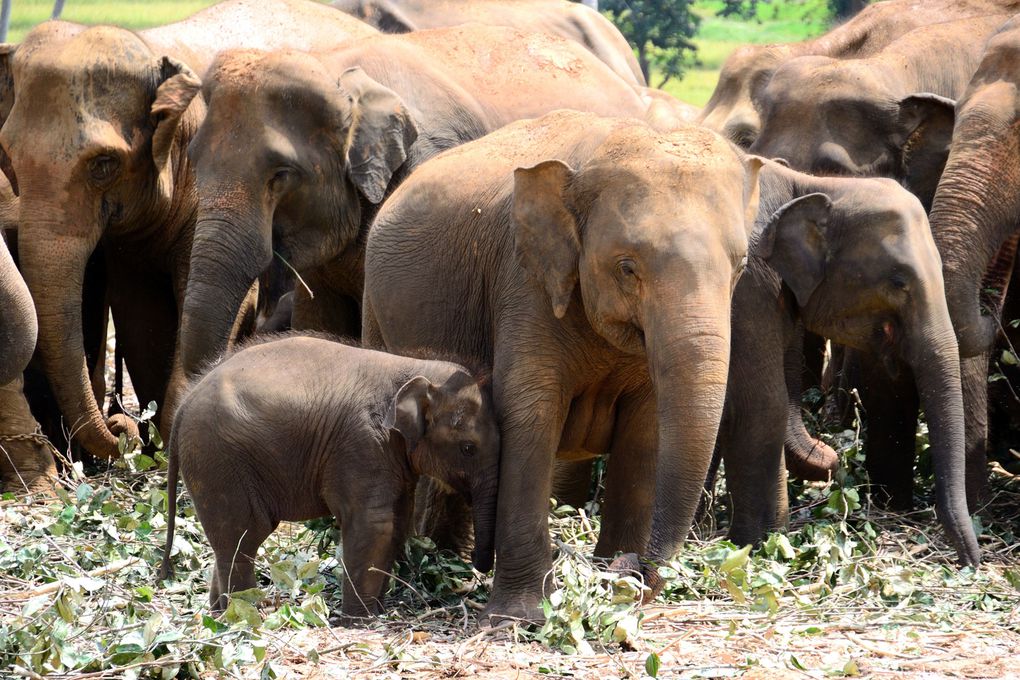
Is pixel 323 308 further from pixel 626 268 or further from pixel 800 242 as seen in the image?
pixel 626 268

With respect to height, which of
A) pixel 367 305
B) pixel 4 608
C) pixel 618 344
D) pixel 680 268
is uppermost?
pixel 680 268

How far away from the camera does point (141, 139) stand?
23.3 ft

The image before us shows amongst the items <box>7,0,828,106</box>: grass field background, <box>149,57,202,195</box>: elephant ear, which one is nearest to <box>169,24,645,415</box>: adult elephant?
<box>149,57,202,195</box>: elephant ear

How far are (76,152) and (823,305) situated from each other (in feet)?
9.73

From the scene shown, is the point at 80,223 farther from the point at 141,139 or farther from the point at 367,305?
the point at 367,305

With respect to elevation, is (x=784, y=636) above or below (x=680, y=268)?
below

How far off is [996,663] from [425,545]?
1681 mm

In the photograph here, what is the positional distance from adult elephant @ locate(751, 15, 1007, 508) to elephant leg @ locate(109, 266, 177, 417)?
268 centimetres

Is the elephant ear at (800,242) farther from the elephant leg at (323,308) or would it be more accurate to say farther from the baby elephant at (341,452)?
the elephant leg at (323,308)

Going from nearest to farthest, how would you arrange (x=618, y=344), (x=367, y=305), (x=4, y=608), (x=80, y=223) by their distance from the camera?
(x=618, y=344)
(x=4, y=608)
(x=367, y=305)
(x=80, y=223)

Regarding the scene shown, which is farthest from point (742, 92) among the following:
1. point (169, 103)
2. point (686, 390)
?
point (686, 390)

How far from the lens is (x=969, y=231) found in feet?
20.0

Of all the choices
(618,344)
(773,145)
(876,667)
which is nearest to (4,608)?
(618,344)

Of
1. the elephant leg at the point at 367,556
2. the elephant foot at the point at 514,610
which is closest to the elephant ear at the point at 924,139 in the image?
the elephant foot at the point at 514,610
